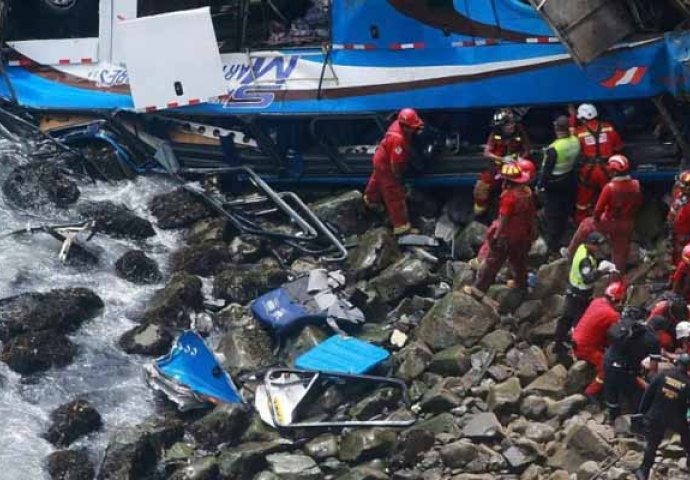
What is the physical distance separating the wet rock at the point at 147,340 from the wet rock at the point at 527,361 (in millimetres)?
2949

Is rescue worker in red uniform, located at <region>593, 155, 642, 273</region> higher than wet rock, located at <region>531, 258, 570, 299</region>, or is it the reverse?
rescue worker in red uniform, located at <region>593, 155, 642, 273</region>

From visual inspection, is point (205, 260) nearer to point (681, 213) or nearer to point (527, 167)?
point (527, 167)

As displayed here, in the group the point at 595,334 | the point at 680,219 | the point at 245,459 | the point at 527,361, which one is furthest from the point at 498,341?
the point at 245,459

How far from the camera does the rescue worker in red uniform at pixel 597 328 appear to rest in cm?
1047

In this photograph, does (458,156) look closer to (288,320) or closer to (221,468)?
(288,320)

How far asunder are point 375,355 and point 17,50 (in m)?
5.36

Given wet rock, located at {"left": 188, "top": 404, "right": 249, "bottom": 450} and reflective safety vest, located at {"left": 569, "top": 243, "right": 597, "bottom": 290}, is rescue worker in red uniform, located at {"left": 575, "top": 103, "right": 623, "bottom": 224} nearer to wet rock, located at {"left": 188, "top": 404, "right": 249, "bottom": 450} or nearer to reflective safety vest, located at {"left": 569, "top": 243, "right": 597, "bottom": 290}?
reflective safety vest, located at {"left": 569, "top": 243, "right": 597, "bottom": 290}

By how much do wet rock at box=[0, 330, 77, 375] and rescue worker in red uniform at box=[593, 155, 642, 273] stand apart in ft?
14.9

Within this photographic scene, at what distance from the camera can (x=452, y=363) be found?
11.2m

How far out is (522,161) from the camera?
11523mm

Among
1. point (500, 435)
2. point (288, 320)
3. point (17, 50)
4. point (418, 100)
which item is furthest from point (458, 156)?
point (17, 50)

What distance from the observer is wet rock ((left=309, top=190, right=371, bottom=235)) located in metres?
13.3

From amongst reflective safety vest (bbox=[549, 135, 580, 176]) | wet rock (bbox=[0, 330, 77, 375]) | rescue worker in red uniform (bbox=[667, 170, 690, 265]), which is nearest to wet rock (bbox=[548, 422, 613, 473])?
rescue worker in red uniform (bbox=[667, 170, 690, 265])

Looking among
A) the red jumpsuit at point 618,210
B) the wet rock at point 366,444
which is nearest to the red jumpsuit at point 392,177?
the red jumpsuit at point 618,210
